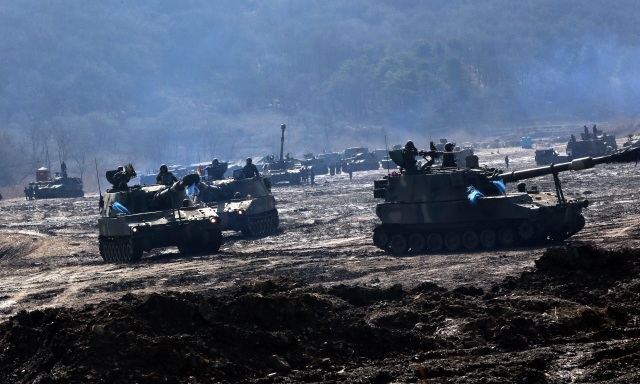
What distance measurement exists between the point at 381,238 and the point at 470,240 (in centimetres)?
223

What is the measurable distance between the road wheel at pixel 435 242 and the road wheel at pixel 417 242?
0.16 m

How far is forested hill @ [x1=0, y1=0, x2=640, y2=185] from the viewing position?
424 ft

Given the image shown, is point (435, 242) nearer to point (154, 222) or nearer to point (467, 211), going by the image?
point (467, 211)

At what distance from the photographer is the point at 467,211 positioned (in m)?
26.1

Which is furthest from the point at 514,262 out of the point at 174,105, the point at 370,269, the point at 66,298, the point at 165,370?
the point at 174,105

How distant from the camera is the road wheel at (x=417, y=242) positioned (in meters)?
26.7

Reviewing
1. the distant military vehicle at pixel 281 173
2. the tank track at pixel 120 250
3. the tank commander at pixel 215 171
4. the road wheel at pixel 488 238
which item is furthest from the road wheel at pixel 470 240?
the distant military vehicle at pixel 281 173

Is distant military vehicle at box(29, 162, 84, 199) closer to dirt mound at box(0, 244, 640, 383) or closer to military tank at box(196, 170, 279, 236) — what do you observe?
military tank at box(196, 170, 279, 236)

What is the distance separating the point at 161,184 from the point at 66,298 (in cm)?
876

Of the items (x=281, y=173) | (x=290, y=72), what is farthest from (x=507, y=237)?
(x=290, y=72)

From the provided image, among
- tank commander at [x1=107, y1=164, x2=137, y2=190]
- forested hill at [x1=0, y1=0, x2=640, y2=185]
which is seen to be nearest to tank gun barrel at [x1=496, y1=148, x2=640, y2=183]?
tank commander at [x1=107, y1=164, x2=137, y2=190]

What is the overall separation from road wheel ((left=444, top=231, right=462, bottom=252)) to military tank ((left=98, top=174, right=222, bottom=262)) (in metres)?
5.80

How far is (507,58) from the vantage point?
481 feet

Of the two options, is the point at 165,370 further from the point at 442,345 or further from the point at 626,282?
the point at 626,282
